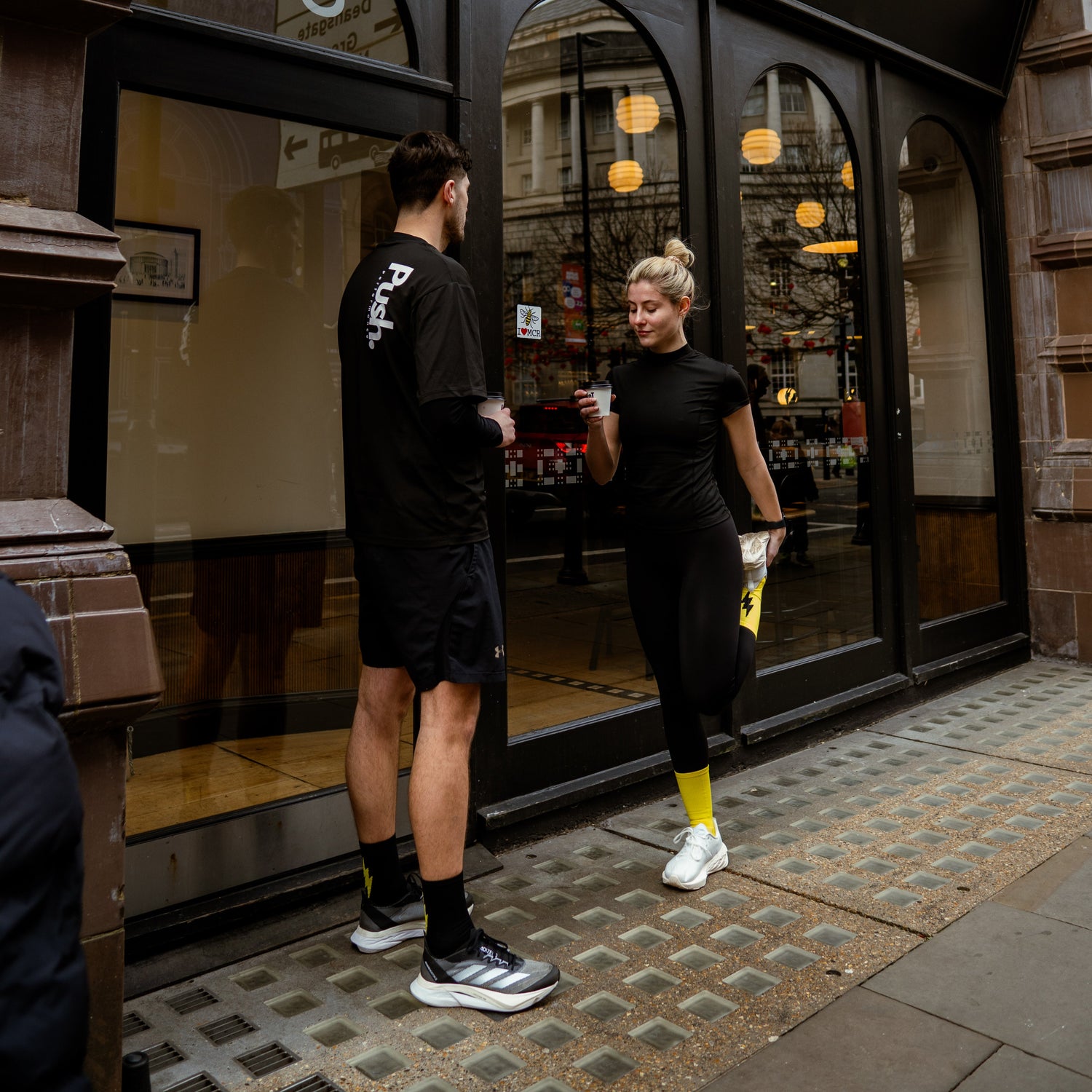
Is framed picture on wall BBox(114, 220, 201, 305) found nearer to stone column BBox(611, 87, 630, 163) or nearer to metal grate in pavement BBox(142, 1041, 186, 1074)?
stone column BBox(611, 87, 630, 163)

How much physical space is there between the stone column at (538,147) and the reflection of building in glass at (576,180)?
10 millimetres

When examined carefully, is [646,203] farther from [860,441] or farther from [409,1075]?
[409,1075]

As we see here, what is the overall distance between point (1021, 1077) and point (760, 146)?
4382mm

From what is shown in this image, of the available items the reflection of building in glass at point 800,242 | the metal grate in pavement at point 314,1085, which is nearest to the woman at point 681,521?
the metal grate in pavement at point 314,1085

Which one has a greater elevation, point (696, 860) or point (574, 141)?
point (574, 141)

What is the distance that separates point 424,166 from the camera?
277cm

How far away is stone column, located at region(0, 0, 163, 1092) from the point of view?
6.31 ft

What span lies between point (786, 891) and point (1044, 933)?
734mm

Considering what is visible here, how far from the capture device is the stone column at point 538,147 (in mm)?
4617

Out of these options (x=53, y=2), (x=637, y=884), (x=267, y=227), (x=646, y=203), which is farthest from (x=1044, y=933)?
(x=267, y=227)

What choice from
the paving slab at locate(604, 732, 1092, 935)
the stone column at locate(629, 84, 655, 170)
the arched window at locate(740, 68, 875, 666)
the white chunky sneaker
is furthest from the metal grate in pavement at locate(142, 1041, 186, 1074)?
the stone column at locate(629, 84, 655, 170)

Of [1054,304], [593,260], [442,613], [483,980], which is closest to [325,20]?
[593,260]

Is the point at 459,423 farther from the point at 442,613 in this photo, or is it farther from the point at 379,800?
the point at 379,800

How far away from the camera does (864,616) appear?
567 cm
